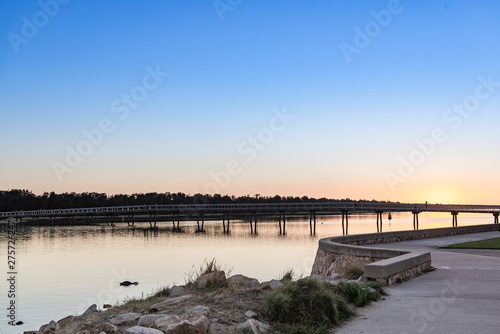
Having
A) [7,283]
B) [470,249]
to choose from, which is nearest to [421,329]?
[470,249]

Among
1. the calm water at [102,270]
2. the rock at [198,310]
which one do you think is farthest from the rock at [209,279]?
the rock at [198,310]

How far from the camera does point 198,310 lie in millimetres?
9180

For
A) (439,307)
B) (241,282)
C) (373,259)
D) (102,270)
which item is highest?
(373,259)

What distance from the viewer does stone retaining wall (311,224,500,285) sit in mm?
12805

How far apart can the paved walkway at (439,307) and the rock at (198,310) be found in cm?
243

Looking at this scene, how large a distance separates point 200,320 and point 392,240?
2281 cm

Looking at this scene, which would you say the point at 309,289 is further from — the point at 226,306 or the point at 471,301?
the point at 471,301

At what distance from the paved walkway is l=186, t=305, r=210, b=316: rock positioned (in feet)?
7.97

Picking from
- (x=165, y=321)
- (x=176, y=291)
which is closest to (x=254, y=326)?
(x=165, y=321)

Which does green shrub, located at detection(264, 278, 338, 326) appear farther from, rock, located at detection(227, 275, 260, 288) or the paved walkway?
rock, located at detection(227, 275, 260, 288)

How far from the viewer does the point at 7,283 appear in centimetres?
3003

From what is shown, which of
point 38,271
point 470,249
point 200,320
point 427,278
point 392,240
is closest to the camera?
point 200,320

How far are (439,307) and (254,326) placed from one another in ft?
13.8

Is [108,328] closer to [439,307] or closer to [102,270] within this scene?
[439,307]
